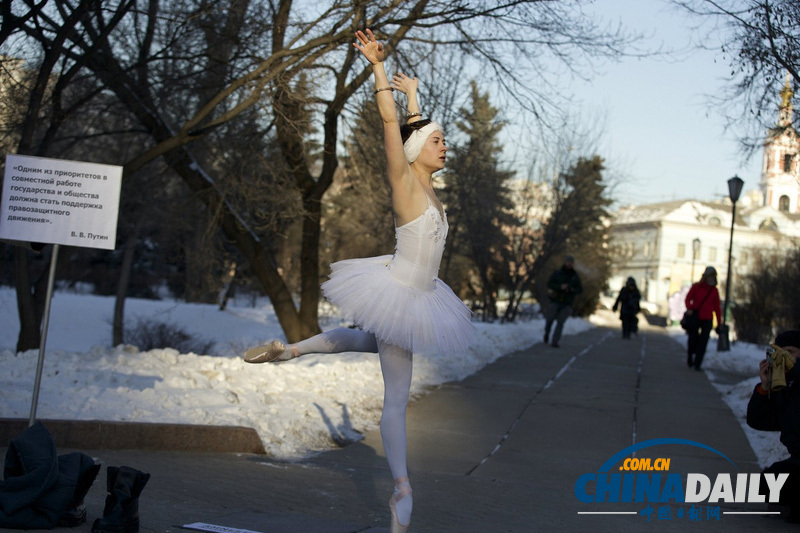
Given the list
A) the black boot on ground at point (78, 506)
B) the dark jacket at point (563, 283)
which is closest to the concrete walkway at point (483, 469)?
the black boot on ground at point (78, 506)

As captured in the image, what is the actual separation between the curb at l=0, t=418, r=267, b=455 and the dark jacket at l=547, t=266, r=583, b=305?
12299 millimetres

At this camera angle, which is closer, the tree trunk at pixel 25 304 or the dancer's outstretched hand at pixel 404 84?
the dancer's outstretched hand at pixel 404 84

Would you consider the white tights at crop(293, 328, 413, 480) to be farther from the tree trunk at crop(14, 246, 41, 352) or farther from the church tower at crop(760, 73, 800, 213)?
the tree trunk at crop(14, 246, 41, 352)

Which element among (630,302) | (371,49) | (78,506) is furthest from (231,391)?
(630,302)

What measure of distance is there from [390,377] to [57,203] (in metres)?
3.13

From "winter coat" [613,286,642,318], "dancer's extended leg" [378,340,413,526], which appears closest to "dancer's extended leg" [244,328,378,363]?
"dancer's extended leg" [378,340,413,526]

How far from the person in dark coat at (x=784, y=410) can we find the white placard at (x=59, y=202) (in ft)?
15.2

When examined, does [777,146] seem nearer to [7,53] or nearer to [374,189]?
[374,189]

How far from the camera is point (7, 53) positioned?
12094 millimetres

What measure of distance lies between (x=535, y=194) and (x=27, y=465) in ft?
85.4

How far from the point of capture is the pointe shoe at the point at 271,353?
4812mm

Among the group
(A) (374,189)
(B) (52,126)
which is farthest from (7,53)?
(A) (374,189)

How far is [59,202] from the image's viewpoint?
634 cm

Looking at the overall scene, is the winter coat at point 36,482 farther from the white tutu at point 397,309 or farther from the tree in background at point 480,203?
the tree in background at point 480,203
